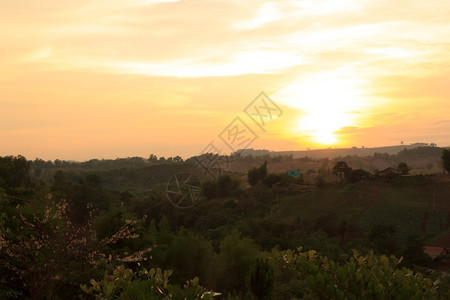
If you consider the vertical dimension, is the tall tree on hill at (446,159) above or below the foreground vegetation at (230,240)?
above

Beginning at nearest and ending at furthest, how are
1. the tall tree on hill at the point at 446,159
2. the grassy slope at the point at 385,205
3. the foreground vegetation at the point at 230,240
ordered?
the foreground vegetation at the point at 230,240 < the grassy slope at the point at 385,205 < the tall tree on hill at the point at 446,159

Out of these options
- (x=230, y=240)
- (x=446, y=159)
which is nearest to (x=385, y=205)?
(x=446, y=159)

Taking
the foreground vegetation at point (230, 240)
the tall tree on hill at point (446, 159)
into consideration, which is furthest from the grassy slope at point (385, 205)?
the tall tree on hill at point (446, 159)

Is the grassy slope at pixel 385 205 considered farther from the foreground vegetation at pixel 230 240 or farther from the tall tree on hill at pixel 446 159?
the tall tree on hill at pixel 446 159

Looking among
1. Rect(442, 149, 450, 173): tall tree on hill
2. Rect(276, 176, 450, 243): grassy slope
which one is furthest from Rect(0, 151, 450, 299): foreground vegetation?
Rect(442, 149, 450, 173): tall tree on hill

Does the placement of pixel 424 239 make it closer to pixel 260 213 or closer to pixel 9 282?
pixel 260 213

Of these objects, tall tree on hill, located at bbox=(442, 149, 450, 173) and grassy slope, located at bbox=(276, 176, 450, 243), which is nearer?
grassy slope, located at bbox=(276, 176, 450, 243)

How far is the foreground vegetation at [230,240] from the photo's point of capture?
31.2ft

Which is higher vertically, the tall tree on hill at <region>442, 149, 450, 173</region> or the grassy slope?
the tall tree on hill at <region>442, 149, 450, 173</region>

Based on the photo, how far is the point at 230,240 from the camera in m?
A: 32.3

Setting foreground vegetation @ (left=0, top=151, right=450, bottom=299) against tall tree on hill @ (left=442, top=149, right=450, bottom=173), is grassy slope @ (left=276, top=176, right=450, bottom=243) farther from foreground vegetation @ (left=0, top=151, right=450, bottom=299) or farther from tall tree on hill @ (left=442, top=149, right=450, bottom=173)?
tall tree on hill @ (left=442, top=149, right=450, bottom=173)

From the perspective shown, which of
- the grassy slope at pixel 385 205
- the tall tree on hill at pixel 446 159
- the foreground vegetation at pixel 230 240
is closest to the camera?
the foreground vegetation at pixel 230 240

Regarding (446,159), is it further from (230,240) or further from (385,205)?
(230,240)

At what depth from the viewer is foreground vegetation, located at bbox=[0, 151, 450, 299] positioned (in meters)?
9.52
